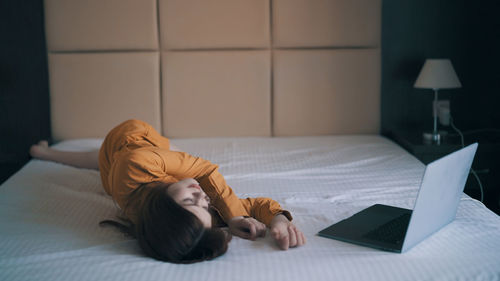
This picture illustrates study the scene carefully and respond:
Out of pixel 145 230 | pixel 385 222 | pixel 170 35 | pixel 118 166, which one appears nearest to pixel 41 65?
Answer: pixel 170 35

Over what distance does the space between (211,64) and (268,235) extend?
5.49ft

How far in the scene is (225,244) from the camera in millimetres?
1375

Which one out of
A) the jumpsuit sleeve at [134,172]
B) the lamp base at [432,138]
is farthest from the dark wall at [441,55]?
the jumpsuit sleeve at [134,172]

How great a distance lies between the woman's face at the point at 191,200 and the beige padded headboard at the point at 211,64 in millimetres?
1740

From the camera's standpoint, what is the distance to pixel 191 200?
4.21 ft

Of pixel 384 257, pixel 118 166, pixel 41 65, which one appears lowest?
pixel 384 257

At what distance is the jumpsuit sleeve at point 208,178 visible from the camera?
1.60 meters

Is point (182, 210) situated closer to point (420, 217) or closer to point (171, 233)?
point (171, 233)

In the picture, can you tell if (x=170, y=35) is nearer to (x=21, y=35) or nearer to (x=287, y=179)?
(x=21, y=35)

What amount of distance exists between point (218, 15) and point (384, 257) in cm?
203

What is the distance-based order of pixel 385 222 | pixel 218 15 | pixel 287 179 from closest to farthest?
1. pixel 385 222
2. pixel 287 179
3. pixel 218 15

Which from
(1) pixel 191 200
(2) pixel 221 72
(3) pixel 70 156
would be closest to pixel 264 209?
(1) pixel 191 200

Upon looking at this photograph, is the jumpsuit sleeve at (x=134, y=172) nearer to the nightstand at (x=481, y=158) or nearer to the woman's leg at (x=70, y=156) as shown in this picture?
the woman's leg at (x=70, y=156)

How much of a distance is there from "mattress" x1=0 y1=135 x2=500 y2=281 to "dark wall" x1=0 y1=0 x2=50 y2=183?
2.08 feet
